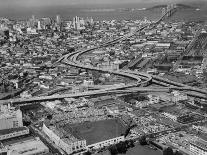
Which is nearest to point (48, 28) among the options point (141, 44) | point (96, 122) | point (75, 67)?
point (141, 44)

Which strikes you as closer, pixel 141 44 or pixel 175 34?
pixel 141 44

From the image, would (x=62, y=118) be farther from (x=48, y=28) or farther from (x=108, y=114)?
(x=48, y=28)

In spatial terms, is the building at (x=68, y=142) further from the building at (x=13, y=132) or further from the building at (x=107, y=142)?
the building at (x=13, y=132)

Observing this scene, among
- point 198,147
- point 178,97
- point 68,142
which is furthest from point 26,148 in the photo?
point 178,97

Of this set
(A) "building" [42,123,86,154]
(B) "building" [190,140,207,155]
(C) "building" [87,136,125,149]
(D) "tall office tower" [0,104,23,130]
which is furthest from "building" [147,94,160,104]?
(D) "tall office tower" [0,104,23,130]

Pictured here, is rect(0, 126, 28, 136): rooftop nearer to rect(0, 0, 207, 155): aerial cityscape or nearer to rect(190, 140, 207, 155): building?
rect(0, 0, 207, 155): aerial cityscape
